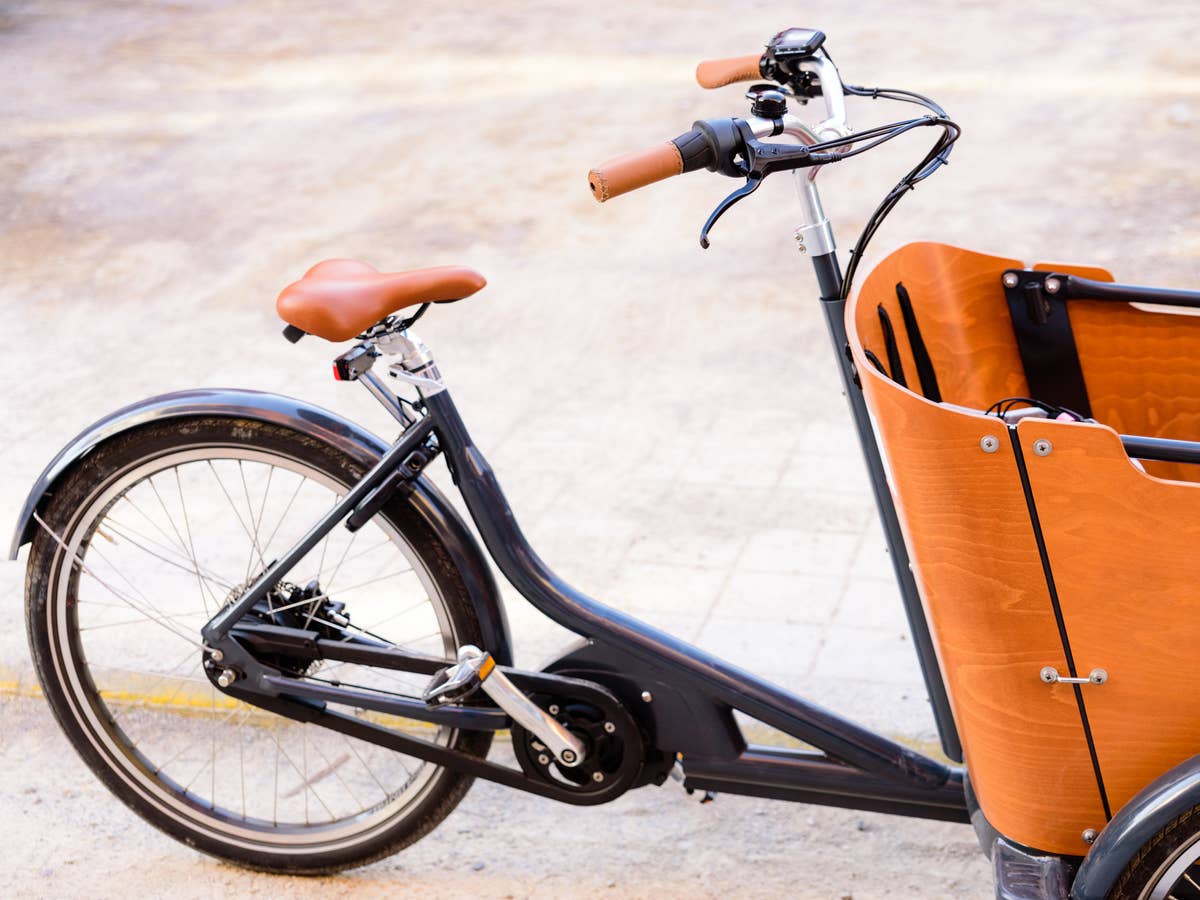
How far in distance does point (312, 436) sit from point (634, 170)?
749 millimetres

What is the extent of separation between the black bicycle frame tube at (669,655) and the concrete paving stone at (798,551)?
111cm

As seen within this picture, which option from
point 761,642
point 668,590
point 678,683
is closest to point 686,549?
point 668,590

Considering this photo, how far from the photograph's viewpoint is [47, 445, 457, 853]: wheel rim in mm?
2340

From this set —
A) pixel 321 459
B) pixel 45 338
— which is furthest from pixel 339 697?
pixel 45 338

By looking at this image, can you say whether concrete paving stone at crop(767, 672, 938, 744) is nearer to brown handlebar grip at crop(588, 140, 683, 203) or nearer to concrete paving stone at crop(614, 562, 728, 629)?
concrete paving stone at crop(614, 562, 728, 629)

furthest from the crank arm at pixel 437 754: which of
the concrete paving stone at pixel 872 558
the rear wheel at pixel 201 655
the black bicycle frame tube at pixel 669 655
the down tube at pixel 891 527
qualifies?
the concrete paving stone at pixel 872 558

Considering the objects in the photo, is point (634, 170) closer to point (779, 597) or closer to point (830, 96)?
point (830, 96)

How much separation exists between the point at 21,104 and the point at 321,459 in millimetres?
6219

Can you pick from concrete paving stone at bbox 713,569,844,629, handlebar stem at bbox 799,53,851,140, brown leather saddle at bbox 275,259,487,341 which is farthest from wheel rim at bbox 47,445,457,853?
handlebar stem at bbox 799,53,851,140

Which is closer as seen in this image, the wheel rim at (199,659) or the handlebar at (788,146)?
the handlebar at (788,146)

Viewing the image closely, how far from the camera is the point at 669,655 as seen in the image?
216cm

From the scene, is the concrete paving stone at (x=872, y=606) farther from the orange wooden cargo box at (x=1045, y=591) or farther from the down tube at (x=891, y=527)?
the orange wooden cargo box at (x=1045, y=591)

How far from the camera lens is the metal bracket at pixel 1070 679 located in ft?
5.66

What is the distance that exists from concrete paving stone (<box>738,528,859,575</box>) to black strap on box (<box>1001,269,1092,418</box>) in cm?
120
